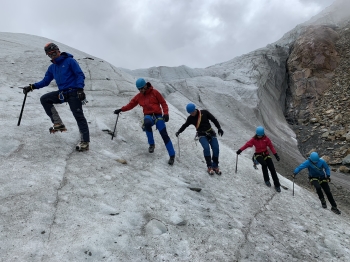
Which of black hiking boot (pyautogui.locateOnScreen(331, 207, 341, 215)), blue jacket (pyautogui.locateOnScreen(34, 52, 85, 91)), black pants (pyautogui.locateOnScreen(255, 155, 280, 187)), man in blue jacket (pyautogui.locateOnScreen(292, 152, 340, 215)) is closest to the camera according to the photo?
blue jacket (pyautogui.locateOnScreen(34, 52, 85, 91))

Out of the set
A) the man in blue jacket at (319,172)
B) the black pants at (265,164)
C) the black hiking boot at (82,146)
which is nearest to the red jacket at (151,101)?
the black hiking boot at (82,146)

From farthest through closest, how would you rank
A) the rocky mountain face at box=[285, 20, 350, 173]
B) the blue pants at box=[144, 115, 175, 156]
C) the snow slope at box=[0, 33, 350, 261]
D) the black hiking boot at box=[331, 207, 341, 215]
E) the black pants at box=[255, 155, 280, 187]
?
the rocky mountain face at box=[285, 20, 350, 173] → the black pants at box=[255, 155, 280, 187] → the black hiking boot at box=[331, 207, 341, 215] → the blue pants at box=[144, 115, 175, 156] → the snow slope at box=[0, 33, 350, 261]

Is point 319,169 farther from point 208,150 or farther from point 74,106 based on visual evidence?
point 74,106

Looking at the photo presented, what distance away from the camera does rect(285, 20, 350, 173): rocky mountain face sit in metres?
20.6

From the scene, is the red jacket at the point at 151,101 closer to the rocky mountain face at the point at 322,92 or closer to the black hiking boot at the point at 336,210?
the black hiking boot at the point at 336,210

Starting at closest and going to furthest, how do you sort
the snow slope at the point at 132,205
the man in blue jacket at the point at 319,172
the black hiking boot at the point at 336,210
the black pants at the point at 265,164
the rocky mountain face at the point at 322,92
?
the snow slope at the point at 132,205 < the black hiking boot at the point at 336,210 < the black pants at the point at 265,164 < the man in blue jacket at the point at 319,172 < the rocky mountain face at the point at 322,92

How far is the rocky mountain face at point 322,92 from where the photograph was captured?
811 inches

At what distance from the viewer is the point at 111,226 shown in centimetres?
454

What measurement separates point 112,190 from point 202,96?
16233 mm

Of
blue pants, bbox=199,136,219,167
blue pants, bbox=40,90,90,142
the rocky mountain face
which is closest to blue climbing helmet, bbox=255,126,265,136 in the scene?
blue pants, bbox=199,136,219,167

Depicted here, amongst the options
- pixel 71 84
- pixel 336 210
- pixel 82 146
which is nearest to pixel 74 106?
pixel 71 84

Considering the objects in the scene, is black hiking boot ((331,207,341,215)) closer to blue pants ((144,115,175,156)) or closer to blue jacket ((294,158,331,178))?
blue jacket ((294,158,331,178))

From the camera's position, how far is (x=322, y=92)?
1172 inches

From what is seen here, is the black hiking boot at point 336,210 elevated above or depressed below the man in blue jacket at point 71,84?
below
